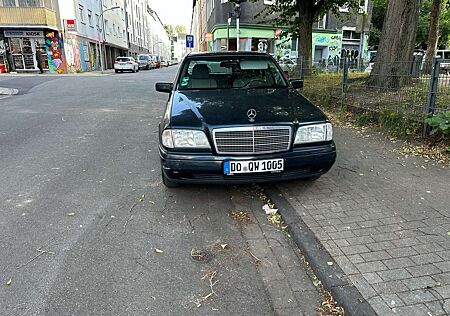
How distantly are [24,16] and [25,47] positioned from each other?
2855 mm

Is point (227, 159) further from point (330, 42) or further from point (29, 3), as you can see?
point (29, 3)

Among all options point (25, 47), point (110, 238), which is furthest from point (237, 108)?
point (25, 47)

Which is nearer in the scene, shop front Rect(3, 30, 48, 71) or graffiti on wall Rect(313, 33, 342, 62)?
shop front Rect(3, 30, 48, 71)

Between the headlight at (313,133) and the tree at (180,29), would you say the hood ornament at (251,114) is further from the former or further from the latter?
the tree at (180,29)

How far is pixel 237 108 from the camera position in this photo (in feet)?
13.1

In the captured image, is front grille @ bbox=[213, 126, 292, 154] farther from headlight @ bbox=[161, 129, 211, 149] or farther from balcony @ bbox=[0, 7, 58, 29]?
balcony @ bbox=[0, 7, 58, 29]

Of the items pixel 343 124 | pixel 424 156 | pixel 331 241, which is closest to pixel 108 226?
pixel 331 241

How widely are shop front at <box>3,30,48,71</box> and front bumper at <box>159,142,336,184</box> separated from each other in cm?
3183

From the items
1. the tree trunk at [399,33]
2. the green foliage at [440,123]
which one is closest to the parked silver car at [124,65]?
the tree trunk at [399,33]

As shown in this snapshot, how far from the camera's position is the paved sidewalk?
2517 millimetres

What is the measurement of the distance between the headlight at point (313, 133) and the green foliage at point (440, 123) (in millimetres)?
2366

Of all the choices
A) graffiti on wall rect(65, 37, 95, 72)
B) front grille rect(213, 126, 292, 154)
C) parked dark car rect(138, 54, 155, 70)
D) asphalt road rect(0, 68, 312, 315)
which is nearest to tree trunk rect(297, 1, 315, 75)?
asphalt road rect(0, 68, 312, 315)

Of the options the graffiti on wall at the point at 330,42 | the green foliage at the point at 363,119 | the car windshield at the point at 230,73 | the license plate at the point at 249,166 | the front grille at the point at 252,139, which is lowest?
the green foliage at the point at 363,119

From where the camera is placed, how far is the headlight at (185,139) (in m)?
3.67
